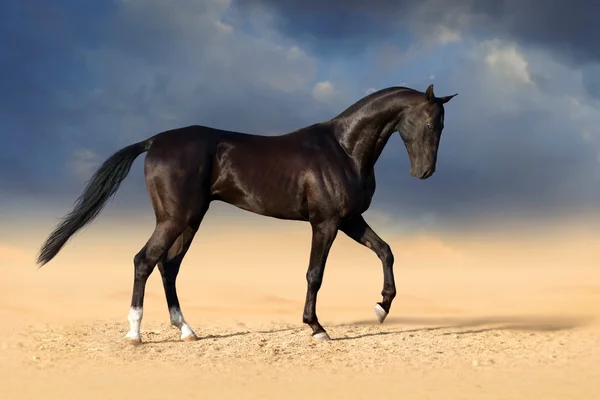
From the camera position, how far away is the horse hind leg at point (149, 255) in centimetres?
860

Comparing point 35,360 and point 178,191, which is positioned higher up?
point 178,191

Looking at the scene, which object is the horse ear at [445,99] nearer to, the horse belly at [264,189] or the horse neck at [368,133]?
the horse neck at [368,133]

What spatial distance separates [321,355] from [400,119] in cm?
307

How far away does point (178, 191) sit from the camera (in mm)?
8664

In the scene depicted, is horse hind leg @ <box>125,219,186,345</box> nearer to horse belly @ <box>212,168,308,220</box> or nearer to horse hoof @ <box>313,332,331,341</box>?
horse belly @ <box>212,168,308,220</box>

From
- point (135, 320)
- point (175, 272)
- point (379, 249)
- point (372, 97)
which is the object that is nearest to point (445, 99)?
point (372, 97)

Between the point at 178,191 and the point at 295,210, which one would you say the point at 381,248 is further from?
the point at 178,191

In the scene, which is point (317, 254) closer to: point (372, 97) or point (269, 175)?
point (269, 175)

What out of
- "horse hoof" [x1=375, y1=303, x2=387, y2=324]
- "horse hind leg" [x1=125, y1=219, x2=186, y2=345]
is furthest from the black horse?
"horse hoof" [x1=375, y1=303, x2=387, y2=324]

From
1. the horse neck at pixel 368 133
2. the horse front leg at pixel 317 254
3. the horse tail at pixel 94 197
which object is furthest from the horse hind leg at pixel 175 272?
the horse neck at pixel 368 133

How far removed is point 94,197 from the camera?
9188mm

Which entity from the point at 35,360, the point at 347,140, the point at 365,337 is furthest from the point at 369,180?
the point at 35,360

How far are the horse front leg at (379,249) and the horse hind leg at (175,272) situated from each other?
2041mm

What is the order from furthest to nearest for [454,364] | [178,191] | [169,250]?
1. [169,250]
2. [178,191]
3. [454,364]
